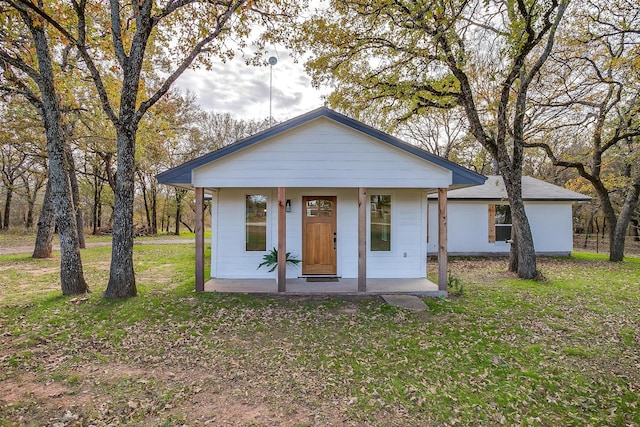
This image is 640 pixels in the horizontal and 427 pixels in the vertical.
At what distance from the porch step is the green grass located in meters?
0.32

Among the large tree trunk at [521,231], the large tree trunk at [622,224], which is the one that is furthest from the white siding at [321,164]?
the large tree trunk at [622,224]

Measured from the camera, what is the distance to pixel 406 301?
268 inches

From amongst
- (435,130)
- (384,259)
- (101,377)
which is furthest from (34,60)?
(435,130)

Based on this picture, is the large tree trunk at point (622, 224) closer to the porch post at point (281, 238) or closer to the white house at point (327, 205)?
the white house at point (327, 205)

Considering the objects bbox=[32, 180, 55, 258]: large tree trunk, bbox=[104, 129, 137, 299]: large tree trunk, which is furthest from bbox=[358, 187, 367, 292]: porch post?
bbox=[32, 180, 55, 258]: large tree trunk

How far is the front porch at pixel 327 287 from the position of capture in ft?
24.0

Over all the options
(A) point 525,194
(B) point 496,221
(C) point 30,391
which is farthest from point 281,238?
(A) point 525,194

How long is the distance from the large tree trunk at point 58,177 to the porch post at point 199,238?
2.22 meters

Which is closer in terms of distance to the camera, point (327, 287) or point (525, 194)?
point (327, 287)

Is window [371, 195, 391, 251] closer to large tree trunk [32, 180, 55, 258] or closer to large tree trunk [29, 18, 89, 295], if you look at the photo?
large tree trunk [29, 18, 89, 295]

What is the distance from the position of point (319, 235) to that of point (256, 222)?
168cm

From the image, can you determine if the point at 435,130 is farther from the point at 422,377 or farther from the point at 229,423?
the point at 229,423

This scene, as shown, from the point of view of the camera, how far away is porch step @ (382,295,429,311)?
255 inches

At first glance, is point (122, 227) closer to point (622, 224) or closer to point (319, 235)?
point (319, 235)
